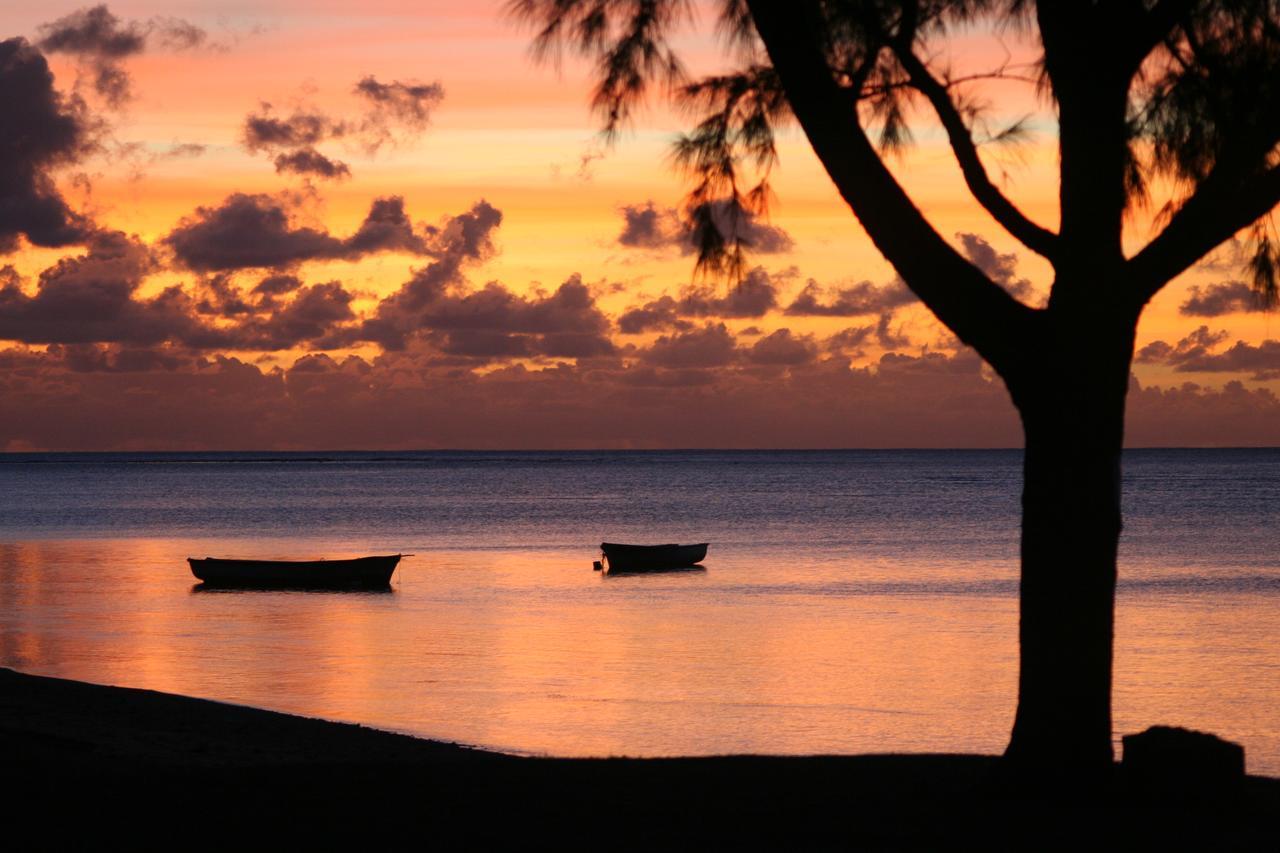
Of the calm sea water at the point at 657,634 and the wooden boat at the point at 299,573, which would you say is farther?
the wooden boat at the point at 299,573

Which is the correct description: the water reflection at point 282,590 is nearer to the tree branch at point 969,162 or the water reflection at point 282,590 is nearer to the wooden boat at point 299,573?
the wooden boat at point 299,573

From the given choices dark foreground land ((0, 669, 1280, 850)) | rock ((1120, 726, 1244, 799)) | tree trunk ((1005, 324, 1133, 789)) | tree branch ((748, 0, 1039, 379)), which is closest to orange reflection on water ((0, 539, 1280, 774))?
dark foreground land ((0, 669, 1280, 850))

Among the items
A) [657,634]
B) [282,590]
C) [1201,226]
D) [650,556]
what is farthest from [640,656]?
[650,556]

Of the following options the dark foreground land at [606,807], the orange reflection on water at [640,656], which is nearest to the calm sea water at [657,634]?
the orange reflection on water at [640,656]

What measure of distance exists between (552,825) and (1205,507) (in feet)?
327

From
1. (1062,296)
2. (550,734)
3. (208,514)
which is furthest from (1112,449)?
(208,514)

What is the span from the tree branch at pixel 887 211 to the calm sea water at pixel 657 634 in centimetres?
1170

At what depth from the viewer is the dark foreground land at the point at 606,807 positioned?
7.95 metres

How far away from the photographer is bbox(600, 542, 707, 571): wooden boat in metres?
52.0

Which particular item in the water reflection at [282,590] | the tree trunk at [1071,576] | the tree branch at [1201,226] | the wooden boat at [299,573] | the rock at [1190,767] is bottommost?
the water reflection at [282,590]

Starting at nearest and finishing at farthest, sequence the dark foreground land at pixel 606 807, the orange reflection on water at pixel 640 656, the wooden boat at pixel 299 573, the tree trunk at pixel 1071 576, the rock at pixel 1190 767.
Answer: the dark foreground land at pixel 606 807 < the rock at pixel 1190 767 < the tree trunk at pixel 1071 576 < the orange reflection on water at pixel 640 656 < the wooden boat at pixel 299 573

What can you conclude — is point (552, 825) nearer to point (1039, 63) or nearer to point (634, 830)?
point (634, 830)

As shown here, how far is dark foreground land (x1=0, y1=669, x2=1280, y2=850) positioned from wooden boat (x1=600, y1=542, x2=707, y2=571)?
41134mm

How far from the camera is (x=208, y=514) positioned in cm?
9900
